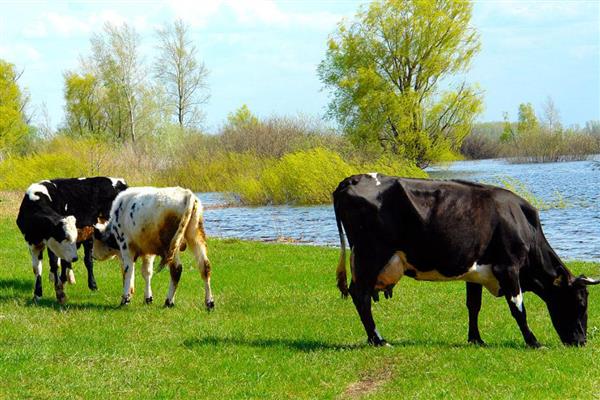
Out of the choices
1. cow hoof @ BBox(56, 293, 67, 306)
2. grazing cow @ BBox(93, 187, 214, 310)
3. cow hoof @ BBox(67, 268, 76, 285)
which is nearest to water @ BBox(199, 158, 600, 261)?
cow hoof @ BBox(67, 268, 76, 285)

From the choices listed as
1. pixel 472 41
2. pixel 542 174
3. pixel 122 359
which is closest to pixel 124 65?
pixel 472 41

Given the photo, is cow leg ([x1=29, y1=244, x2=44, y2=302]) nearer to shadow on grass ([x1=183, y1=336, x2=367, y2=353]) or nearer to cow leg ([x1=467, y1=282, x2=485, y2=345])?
shadow on grass ([x1=183, y1=336, x2=367, y2=353])

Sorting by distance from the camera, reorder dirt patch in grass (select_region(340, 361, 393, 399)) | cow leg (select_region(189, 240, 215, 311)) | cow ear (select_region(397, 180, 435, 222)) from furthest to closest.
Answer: cow leg (select_region(189, 240, 215, 311))
cow ear (select_region(397, 180, 435, 222))
dirt patch in grass (select_region(340, 361, 393, 399))

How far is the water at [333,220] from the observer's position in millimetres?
24469

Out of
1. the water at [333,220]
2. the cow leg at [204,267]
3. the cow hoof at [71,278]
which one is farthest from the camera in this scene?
the water at [333,220]

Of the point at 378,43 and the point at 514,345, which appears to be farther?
the point at 378,43

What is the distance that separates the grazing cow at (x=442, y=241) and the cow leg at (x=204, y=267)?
2.88 meters

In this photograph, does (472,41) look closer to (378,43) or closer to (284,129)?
(378,43)

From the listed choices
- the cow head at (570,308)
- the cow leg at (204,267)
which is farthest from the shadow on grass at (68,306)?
the cow head at (570,308)

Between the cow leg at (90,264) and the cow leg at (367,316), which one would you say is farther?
the cow leg at (90,264)

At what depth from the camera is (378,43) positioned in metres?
55.2

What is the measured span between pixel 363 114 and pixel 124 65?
106ft

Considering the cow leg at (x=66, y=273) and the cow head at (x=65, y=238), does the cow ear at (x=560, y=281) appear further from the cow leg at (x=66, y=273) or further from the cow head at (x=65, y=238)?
the cow leg at (x=66, y=273)

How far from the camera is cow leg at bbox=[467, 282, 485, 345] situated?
32.3 feet
